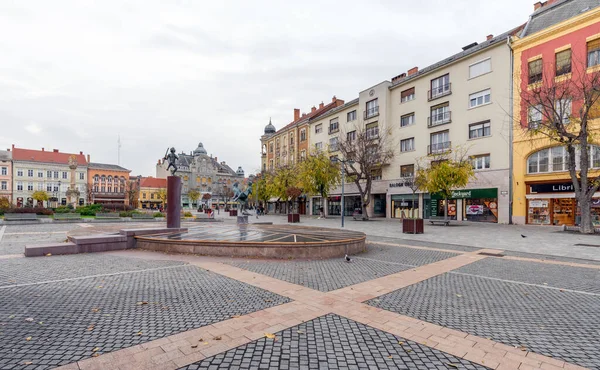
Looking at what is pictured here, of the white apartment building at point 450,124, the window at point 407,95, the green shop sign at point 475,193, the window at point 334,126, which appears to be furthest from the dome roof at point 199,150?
the green shop sign at point 475,193

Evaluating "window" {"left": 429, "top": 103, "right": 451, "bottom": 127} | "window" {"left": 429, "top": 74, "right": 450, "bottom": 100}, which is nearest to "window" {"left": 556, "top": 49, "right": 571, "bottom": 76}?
"window" {"left": 429, "top": 74, "right": 450, "bottom": 100}

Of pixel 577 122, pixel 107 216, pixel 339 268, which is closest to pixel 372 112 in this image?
pixel 577 122

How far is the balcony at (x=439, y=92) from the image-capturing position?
31.4 m

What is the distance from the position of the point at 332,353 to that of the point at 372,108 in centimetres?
3833

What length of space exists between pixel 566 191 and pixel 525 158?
3732 mm

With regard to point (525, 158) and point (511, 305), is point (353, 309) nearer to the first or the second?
point (511, 305)

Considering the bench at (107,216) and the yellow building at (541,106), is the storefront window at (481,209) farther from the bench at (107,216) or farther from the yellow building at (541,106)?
the bench at (107,216)

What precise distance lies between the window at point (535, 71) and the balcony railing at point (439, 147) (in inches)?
324

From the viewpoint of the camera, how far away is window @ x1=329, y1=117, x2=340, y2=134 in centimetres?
4545

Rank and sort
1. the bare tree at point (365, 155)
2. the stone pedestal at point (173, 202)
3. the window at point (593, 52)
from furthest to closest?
the bare tree at point (365, 155)
the window at point (593, 52)
the stone pedestal at point (173, 202)

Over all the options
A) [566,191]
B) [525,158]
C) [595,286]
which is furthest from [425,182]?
[595,286]

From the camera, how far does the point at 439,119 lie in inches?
1283

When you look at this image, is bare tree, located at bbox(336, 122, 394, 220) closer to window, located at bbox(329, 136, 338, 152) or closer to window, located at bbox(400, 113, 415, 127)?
window, located at bbox(400, 113, 415, 127)

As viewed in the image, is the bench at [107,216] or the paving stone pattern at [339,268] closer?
the paving stone pattern at [339,268]
